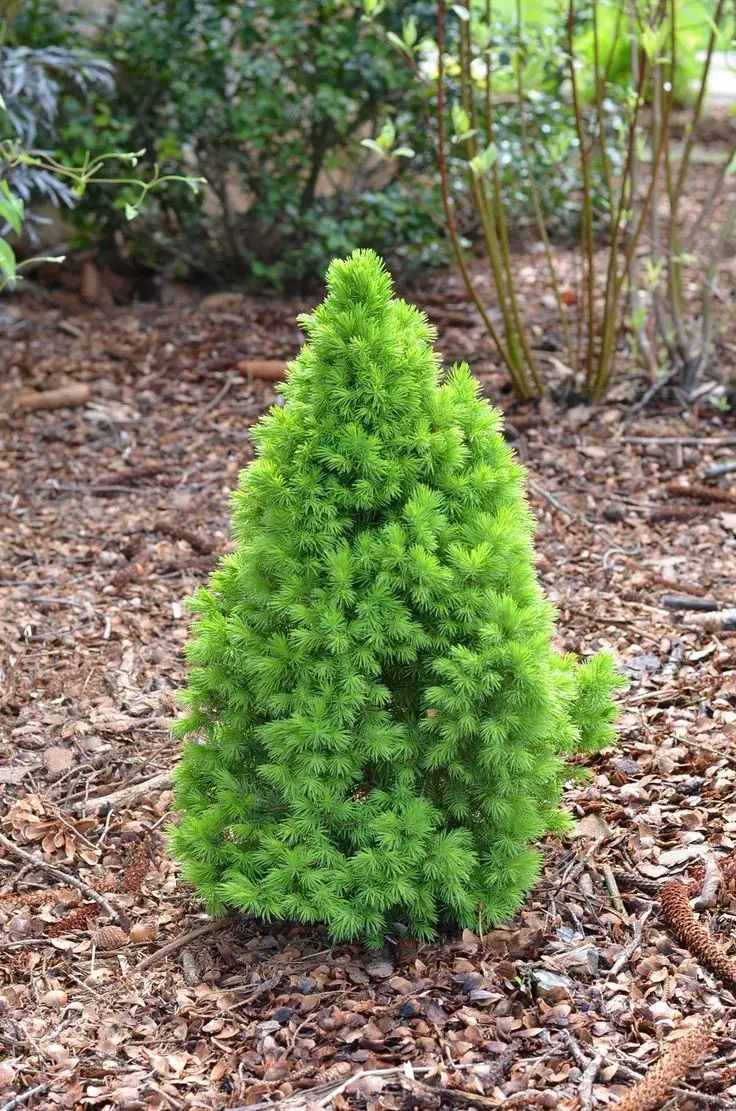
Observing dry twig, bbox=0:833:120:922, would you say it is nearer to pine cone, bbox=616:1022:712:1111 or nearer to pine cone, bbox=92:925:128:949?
pine cone, bbox=92:925:128:949

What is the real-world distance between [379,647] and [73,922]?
93 centimetres

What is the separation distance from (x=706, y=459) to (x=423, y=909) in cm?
288

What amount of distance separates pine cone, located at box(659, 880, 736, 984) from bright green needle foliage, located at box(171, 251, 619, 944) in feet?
1.14

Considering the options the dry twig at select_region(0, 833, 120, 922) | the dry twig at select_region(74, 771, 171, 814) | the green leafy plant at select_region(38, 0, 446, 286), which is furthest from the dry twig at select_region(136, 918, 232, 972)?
the green leafy plant at select_region(38, 0, 446, 286)

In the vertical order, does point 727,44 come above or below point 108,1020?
above

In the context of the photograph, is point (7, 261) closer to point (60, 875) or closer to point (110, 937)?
point (60, 875)

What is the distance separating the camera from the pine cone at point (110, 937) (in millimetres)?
2463

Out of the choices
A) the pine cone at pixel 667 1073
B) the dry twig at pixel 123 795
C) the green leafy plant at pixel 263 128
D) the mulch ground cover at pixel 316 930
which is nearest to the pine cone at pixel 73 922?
the mulch ground cover at pixel 316 930

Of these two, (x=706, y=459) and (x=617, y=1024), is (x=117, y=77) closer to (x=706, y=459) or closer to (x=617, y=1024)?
(x=706, y=459)

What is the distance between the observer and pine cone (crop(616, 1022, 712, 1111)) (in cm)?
197

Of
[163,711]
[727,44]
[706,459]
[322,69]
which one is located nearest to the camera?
[163,711]

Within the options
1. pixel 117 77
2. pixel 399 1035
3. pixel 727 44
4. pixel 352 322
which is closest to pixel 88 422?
pixel 117 77

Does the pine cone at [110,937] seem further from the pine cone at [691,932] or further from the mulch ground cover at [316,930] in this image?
the pine cone at [691,932]

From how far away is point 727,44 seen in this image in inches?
169
